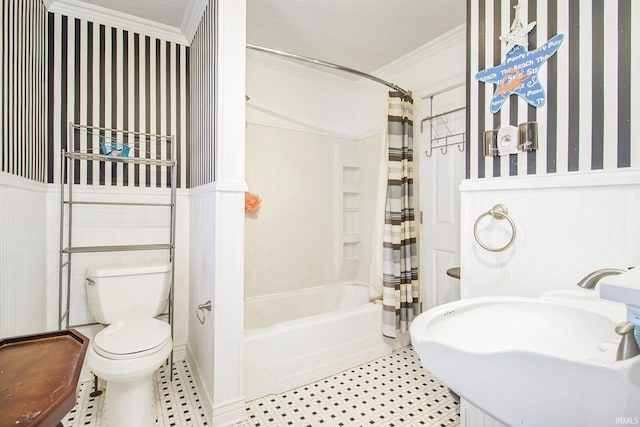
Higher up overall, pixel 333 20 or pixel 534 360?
pixel 333 20

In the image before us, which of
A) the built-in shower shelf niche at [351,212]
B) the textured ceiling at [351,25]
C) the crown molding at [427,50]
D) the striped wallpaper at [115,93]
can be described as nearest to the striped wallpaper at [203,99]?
the striped wallpaper at [115,93]

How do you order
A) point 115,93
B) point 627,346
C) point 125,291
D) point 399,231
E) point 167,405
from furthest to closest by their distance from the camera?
point 399,231 < point 115,93 < point 125,291 < point 167,405 < point 627,346

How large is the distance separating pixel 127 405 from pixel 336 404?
3.54ft

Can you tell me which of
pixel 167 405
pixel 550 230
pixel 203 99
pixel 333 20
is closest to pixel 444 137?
pixel 333 20

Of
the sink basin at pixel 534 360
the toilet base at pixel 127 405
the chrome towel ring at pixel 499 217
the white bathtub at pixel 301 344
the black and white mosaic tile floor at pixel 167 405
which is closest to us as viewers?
the sink basin at pixel 534 360

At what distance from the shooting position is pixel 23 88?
1.56 meters

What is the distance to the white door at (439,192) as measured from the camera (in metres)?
2.34

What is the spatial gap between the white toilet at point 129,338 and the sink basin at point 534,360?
1.31 metres

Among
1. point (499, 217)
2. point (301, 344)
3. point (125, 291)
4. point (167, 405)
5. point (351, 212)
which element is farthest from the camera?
point (351, 212)

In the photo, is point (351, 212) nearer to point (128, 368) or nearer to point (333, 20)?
point (333, 20)

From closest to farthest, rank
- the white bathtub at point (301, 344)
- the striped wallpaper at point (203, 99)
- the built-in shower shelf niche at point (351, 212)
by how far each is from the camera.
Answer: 1. the striped wallpaper at point (203, 99)
2. the white bathtub at point (301, 344)
3. the built-in shower shelf niche at point (351, 212)

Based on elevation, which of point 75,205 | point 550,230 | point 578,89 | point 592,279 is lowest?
point 592,279

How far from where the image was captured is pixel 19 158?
4.87ft

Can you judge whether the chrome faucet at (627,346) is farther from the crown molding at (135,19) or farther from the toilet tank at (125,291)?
the crown molding at (135,19)
